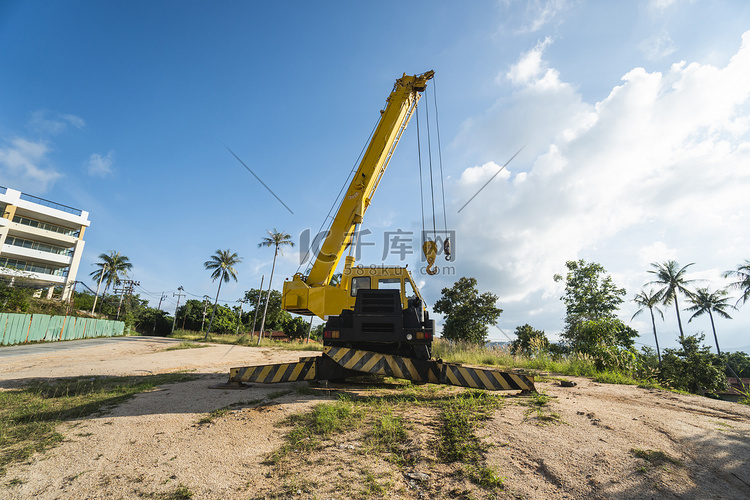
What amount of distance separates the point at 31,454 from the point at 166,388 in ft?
12.0

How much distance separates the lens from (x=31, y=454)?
3.19 metres

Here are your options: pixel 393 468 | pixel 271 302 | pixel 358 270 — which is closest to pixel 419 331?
pixel 358 270

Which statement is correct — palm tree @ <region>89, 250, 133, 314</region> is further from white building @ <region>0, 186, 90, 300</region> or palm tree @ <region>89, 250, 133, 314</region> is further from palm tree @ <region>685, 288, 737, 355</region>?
palm tree @ <region>685, 288, 737, 355</region>

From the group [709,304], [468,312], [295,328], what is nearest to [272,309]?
[295,328]

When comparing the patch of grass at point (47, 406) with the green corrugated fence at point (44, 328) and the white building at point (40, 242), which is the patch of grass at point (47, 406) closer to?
the green corrugated fence at point (44, 328)

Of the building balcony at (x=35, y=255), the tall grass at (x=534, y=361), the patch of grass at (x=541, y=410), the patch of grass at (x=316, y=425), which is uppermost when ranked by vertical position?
the building balcony at (x=35, y=255)

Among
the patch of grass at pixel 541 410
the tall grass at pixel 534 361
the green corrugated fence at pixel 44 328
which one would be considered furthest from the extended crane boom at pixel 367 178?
the green corrugated fence at pixel 44 328

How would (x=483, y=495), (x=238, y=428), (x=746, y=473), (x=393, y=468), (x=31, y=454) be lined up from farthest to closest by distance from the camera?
(x=238, y=428), (x=31, y=454), (x=393, y=468), (x=746, y=473), (x=483, y=495)

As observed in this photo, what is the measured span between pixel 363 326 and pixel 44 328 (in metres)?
32.8

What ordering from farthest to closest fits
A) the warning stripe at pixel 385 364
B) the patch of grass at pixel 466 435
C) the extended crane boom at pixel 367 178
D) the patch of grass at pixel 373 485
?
the extended crane boom at pixel 367 178
the warning stripe at pixel 385 364
the patch of grass at pixel 466 435
the patch of grass at pixel 373 485

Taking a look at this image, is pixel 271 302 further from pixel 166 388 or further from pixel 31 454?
pixel 31 454

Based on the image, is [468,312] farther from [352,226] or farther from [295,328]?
[295,328]

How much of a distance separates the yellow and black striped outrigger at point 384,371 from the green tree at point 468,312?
23166mm

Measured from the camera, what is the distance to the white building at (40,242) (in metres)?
39.2
